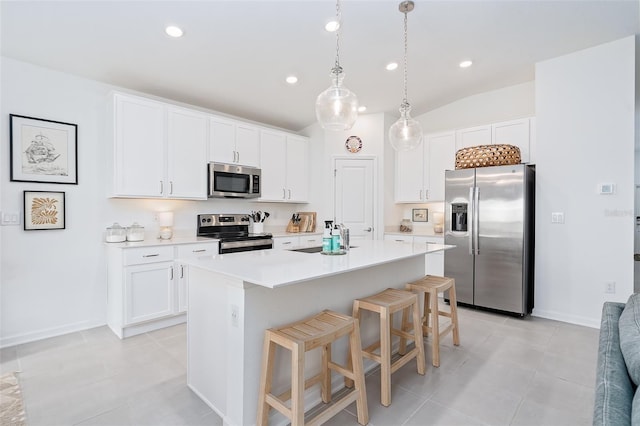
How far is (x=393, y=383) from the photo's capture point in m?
2.28

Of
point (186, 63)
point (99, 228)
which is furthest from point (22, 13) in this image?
point (99, 228)

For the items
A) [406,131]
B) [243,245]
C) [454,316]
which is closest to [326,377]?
[454,316]

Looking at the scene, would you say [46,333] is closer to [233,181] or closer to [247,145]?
[233,181]

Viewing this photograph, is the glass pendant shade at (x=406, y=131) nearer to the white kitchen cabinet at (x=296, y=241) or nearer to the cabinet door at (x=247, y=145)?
the white kitchen cabinet at (x=296, y=241)

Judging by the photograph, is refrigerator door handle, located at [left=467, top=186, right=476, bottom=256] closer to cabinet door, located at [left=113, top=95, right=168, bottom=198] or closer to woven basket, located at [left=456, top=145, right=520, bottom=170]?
woven basket, located at [left=456, top=145, right=520, bottom=170]

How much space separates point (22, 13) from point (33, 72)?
778mm

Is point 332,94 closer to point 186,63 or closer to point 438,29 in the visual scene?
point 438,29

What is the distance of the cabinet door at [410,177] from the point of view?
196 inches

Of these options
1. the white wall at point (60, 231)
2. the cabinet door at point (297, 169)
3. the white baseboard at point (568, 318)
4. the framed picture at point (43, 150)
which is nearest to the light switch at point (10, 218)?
the white wall at point (60, 231)

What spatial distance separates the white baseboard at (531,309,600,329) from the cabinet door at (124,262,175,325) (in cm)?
408

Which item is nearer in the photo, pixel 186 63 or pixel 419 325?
pixel 419 325

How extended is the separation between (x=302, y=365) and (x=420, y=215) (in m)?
4.19

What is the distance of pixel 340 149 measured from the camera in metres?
5.05

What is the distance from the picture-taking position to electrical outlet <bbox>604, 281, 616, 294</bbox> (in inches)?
130
